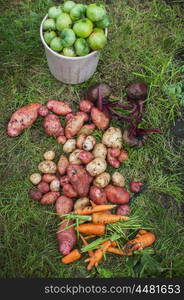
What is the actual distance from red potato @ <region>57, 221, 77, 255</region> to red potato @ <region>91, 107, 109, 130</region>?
938mm

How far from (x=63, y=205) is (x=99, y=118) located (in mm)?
848

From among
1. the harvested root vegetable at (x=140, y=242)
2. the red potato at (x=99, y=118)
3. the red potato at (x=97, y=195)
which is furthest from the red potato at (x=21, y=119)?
the harvested root vegetable at (x=140, y=242)

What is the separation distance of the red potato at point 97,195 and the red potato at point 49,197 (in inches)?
12.1

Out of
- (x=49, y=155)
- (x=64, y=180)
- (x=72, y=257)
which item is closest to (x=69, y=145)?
(x=49, y=155)

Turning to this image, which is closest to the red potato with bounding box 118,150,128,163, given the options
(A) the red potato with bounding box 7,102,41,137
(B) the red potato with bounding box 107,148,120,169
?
(B) the red potato with bounding box 107,148,120,169

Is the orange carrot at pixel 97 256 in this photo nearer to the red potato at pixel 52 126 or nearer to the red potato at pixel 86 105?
the red potato at pixel 52 126

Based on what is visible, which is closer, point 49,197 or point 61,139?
point 49,197

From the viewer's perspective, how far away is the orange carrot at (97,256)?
8.89 ft

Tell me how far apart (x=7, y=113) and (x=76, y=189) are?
1048 mm

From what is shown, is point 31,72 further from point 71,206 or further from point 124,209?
point 124,209

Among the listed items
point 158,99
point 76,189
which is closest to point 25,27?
point 158,99

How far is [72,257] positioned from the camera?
8.95ft

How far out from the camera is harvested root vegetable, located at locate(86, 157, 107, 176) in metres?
2.82

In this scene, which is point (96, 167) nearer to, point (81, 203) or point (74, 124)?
point (81, 203)
